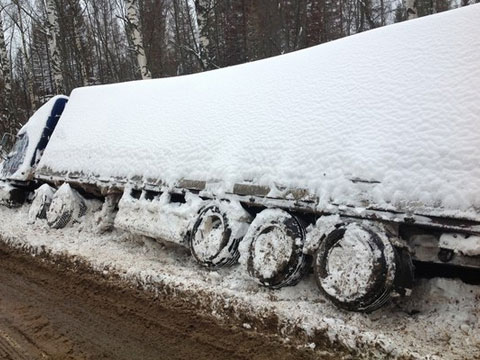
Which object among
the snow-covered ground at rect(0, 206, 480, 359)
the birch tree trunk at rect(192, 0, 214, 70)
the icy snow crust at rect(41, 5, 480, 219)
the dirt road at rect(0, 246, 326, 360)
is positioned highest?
the birch tree trunk at rect(192, 0, 214, 70)

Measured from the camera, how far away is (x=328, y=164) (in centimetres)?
292

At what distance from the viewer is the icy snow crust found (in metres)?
2.45

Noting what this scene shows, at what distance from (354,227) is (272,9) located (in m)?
20.5

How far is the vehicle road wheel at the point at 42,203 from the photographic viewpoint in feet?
17.6

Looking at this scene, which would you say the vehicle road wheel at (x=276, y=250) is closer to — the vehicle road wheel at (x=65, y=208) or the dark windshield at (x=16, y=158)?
the vehicle road wheel at (x=65, y=208)

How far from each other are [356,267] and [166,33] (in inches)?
1039

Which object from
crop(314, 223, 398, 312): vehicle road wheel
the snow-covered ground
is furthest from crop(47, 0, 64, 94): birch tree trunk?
crop(314, 223, 398, 312): vehicle road wheel

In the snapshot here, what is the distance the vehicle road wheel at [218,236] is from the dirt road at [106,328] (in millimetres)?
442

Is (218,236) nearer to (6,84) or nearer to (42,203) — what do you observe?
(42,203)

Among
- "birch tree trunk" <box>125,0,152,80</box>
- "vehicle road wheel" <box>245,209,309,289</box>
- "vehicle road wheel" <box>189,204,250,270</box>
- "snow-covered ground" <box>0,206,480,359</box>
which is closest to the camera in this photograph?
"snow-covered ground" <box>0,206,480,359</box>

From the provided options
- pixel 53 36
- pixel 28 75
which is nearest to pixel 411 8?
pixel 53 36

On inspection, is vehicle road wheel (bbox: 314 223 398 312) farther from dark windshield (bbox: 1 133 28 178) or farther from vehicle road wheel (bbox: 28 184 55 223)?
A: dark windshield (bbox: 1 133 28 178)

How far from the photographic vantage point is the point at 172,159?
13.5 feet

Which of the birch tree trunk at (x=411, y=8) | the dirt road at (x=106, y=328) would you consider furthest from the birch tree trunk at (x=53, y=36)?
the dirt road at (x=106, y=328)
